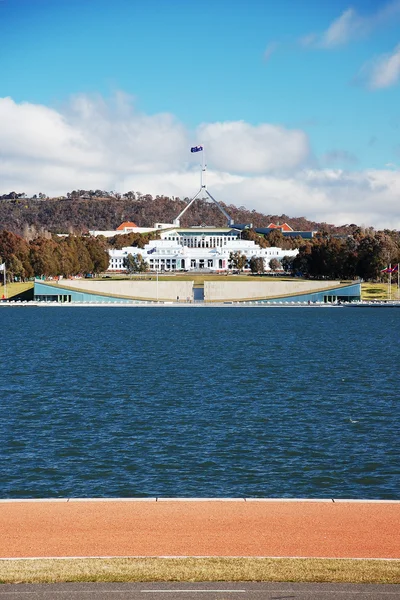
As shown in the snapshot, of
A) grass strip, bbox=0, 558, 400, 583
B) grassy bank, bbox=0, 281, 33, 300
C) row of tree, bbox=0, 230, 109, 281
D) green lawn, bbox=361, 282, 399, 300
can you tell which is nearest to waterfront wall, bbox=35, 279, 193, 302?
grassy bank, bbox=0, 281, 33, 300

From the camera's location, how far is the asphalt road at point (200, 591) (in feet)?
48.0

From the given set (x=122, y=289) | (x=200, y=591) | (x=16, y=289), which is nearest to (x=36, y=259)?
(x=16, y=289)

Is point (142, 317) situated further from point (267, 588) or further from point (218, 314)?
point (267, 588)

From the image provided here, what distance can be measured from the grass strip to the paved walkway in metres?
0.59

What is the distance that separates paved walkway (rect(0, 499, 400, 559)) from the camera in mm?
17062

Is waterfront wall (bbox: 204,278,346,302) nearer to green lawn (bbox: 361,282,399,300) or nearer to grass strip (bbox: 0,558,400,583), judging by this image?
green lawn (bbox: 361,282,399,300)

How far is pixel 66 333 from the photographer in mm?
103125

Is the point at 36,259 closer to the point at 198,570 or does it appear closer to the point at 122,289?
the point at 122,289

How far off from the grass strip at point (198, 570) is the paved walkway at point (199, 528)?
0.59 meters

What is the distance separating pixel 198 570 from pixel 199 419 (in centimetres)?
2247


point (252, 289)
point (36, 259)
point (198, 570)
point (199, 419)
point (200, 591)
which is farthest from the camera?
point (36, 259)

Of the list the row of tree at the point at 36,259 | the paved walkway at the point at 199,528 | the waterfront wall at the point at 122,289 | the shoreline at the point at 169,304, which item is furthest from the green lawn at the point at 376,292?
the paved walkway at the point at 199,528

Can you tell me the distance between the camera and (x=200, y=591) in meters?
14.9

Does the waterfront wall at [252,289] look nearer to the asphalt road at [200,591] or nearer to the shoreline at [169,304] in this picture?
the shoreline at [169,304]
